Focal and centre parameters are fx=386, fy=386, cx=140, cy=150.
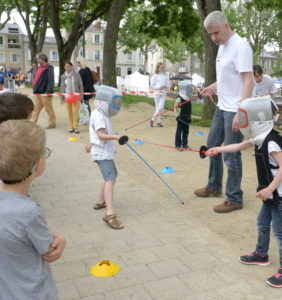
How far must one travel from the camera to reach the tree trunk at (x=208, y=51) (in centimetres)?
1003

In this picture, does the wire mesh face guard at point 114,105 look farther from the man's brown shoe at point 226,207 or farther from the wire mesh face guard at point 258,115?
the man's brown shoe at point 226,207

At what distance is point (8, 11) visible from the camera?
1467 inches

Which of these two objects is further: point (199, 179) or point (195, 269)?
point (199, 179)

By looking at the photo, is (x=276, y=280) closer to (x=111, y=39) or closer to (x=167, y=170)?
(x=167, y=170)

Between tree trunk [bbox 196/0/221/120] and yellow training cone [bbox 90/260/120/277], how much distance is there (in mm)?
8074

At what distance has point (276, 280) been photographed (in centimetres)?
313

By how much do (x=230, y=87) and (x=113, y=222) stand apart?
207cm

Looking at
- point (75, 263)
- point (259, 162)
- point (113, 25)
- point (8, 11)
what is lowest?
point (75, 263)

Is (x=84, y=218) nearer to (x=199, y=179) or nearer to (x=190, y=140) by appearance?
(x=199, y=179)

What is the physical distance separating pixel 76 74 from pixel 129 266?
7.75m

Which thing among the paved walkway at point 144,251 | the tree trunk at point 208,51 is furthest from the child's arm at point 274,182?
the tree trunk at point 208,51

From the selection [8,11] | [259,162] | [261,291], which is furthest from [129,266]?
[8,11]

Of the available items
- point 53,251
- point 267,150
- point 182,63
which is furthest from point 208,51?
point 182,63

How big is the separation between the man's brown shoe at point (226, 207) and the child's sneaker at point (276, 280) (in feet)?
5.11
